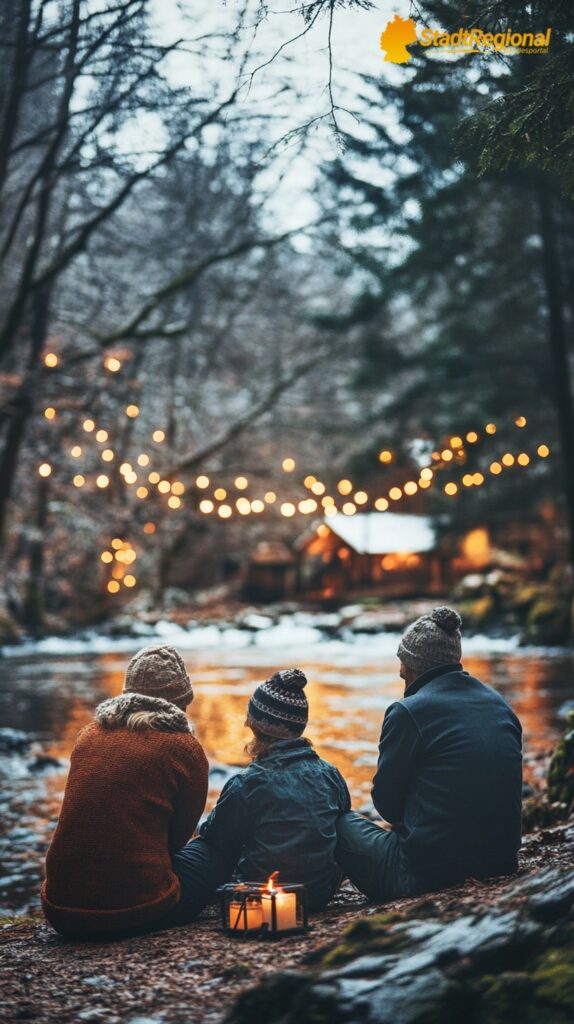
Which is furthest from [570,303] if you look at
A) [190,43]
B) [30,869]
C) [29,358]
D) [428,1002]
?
[428,1002]

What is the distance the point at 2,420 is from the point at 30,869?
10.7m

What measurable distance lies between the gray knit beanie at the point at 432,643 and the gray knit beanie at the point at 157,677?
0.92m

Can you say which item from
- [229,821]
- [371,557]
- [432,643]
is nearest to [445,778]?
[432,643]

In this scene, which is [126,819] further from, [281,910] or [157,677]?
[281,910]

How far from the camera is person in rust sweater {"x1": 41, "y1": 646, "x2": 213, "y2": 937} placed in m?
3.42

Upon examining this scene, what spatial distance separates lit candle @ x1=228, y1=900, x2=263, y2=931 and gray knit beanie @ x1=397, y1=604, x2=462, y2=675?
1105 millimetres

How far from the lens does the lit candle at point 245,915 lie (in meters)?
3.27

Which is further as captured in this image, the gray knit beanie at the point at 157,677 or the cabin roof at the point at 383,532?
the cabin roof at the point at 383,532

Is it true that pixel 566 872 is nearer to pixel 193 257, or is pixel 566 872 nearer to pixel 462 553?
pixel 193 257

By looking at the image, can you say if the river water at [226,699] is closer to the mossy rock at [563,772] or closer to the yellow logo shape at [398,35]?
the mossy rock at [563,772]

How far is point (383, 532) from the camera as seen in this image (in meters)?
37.7

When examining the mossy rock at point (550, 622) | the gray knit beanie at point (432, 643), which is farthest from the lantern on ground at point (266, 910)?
the mossy rock at point (550, 622)

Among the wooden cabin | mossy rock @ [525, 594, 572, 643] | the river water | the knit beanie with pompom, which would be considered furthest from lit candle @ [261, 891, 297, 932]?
the wooden cabin

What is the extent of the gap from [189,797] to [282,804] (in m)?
0.38
